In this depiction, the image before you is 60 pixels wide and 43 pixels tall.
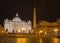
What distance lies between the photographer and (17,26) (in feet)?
228

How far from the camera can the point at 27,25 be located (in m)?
72.8

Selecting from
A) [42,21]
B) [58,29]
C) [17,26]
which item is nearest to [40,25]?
[42,21]

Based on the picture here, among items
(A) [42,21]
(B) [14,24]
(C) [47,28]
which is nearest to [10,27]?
(B) [14,24]

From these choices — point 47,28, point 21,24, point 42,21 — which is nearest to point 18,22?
point 21,24

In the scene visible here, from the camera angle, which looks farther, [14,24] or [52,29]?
[14,24]

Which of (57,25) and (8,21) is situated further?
(8,21)

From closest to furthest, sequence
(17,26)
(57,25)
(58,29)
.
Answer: (58,29)
(57,25)
(17,26)

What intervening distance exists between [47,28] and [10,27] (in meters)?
20.1

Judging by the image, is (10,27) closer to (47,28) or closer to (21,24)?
(21,24)

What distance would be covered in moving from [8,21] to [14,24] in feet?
7.28

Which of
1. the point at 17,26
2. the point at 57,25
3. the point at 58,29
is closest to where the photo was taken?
the point at 58,29

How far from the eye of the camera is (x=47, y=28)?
5288 cm

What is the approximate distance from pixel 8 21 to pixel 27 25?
17.0ft

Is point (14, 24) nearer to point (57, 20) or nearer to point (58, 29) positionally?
point (57, 20)
